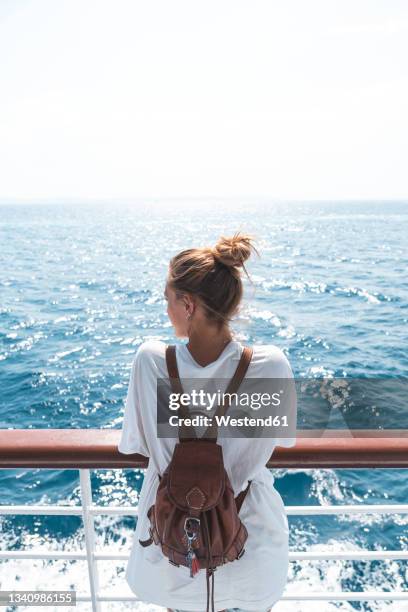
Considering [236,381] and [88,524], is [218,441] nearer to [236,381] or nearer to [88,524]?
[236,381]

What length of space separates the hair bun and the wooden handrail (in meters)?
0.47

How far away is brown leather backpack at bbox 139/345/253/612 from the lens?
99 cm

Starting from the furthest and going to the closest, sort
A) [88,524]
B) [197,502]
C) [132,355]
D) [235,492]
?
[132,355] < [88,524] < [235,492] < [197,502]

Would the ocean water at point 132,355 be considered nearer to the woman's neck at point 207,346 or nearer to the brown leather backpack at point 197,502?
the woman's neck at point 207,346

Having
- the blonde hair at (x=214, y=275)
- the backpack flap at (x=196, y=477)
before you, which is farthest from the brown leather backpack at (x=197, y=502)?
the blonde hair at (x=214, y=275)

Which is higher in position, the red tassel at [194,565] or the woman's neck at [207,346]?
the woman's neck at [207,346]

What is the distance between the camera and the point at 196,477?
99 cm

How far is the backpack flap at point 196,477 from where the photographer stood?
988 millimetres

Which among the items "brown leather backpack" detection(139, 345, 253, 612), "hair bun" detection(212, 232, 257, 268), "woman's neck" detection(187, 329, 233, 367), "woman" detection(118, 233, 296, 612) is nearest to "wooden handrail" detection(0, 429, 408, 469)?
"woman" detection(118, 233, 296, 612)

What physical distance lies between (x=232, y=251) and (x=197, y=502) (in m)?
0.50

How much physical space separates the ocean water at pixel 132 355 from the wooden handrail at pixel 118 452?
33 centimetres

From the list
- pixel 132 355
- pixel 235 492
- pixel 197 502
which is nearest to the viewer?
pixel 197 502

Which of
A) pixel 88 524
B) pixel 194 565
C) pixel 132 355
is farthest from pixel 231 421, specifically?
pixel 132 355

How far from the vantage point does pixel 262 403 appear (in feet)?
3.47
